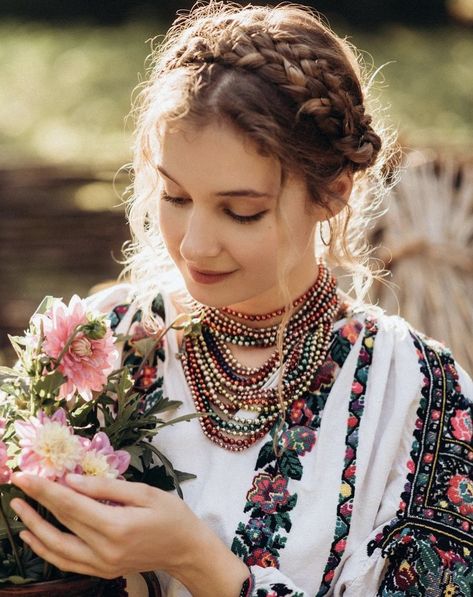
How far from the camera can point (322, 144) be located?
61.9 inches

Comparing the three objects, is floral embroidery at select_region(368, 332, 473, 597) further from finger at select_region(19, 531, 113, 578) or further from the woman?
finger at select_region(19, 531, 113, 578)

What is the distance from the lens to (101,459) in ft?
4.33

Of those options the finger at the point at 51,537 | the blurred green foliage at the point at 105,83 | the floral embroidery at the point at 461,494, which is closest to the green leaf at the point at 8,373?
the finger at the point at 51,537

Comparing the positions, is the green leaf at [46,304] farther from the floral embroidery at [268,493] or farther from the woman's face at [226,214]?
the floral embroidery at [268,493]

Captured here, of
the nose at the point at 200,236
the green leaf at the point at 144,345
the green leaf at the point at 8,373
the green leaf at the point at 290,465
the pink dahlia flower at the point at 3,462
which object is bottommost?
the pink dahlia flower at the point at 3,462

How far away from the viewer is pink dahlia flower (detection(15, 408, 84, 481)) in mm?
1252

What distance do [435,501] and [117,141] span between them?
4.17 meters

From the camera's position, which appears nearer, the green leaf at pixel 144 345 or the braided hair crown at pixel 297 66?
the braided hair crown at pixel 297 66

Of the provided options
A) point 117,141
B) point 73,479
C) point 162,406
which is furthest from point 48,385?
point 117,141

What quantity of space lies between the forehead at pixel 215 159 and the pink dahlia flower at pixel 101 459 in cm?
41

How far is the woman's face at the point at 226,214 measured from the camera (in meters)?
1.48

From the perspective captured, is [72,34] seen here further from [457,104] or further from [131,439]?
[131,439]

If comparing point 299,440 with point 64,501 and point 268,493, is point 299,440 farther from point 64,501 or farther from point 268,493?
point 64,501

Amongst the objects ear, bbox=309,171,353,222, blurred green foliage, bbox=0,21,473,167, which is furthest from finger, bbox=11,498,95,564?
blurred green foliage, bbox=0,21,473,167
